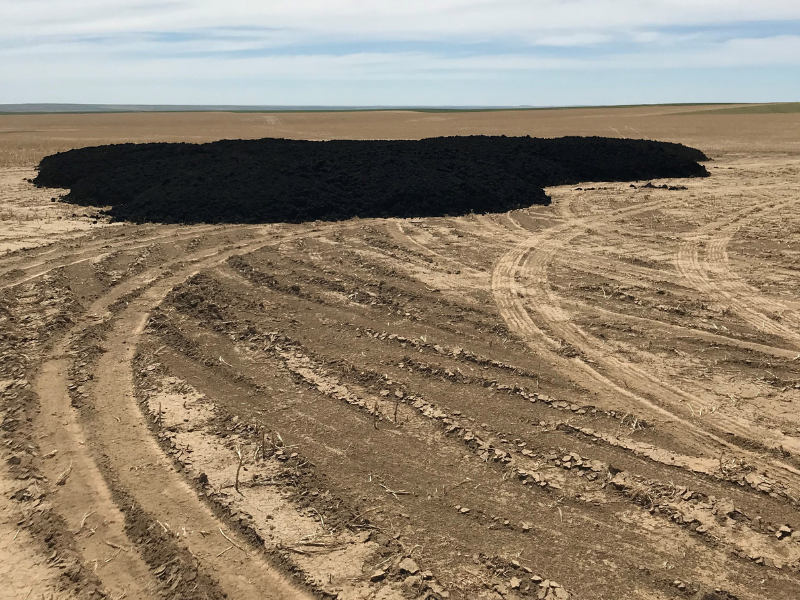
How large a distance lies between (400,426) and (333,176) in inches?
467

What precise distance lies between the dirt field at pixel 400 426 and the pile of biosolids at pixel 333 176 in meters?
4.12

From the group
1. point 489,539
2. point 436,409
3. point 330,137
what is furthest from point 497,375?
point 330,137

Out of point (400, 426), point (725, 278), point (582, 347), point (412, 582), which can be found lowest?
point (412, 582)

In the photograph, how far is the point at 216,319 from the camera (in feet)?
25.1

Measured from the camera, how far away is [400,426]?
5152 mm

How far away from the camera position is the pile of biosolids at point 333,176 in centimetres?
1438

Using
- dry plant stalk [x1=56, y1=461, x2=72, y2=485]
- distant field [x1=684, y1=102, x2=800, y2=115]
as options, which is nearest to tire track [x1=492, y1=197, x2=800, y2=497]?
dry plant stalk [x1=56, y1=461, x2=72, y2=485]

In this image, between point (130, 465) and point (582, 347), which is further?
point (582, 347)

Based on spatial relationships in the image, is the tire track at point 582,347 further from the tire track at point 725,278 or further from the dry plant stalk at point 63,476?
the dry plant stalk at point 63,476

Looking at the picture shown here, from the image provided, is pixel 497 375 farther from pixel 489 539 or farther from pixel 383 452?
pixel 489 539

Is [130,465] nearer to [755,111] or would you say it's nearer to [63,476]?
[63,476]

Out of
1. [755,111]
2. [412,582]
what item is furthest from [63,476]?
[755,111]

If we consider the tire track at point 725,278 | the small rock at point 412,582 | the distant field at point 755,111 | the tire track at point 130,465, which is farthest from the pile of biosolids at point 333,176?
the distant field at point 755,111

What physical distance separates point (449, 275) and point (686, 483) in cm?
559
